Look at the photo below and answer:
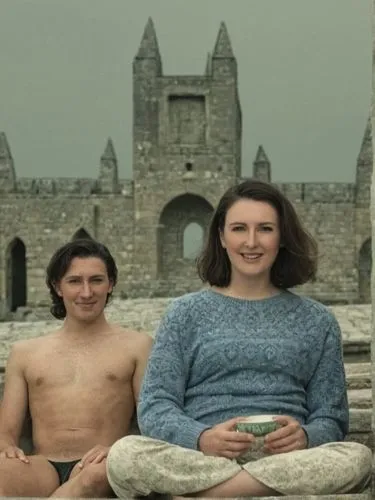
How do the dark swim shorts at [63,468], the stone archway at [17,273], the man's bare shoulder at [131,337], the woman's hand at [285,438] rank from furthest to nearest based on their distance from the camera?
the stone archway at [17,273] < the man's bare shoulder at [131,337] < the dark swim shorts at [63,468] < the woman's hand at [285,438]

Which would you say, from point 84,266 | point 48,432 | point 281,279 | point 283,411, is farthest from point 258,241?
point 48,432

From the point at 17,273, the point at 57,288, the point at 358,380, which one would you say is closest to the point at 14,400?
the point at 57,288

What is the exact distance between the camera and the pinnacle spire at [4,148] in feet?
90.2

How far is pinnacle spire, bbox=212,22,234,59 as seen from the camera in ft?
88.2

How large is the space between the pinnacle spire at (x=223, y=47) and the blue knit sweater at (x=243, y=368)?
23.9 meters

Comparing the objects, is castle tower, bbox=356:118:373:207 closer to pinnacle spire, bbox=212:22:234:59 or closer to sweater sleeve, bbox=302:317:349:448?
pinnacle spire, bbox=212:22:234:59

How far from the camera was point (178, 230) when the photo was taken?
2744cm

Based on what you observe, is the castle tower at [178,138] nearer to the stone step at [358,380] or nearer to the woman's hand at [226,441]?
the stone step at [358,380]

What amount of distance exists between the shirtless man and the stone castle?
70.9ft

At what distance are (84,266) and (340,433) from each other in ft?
4.53

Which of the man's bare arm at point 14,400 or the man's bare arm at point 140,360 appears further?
the man's bare arm at point 140,360

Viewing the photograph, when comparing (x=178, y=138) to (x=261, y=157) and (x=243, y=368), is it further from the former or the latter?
(x=243, y=368)

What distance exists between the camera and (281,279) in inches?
151

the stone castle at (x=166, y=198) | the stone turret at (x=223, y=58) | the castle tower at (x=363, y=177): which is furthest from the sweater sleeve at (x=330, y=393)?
the castle tower at (x=363, y=177)
